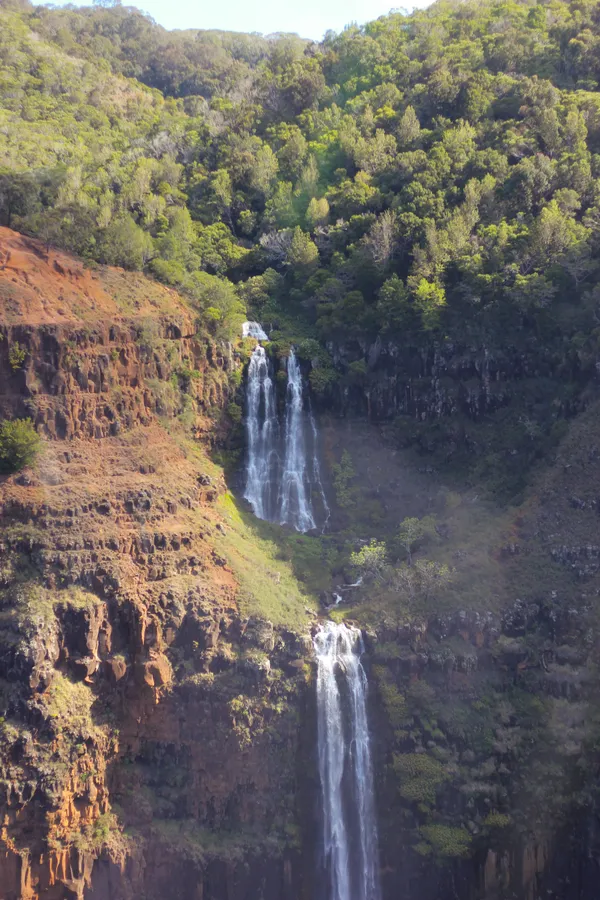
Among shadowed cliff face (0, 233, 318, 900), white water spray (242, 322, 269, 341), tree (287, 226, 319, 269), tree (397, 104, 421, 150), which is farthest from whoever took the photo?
tree (397, 104, 421, 150)

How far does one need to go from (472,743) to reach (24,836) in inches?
683

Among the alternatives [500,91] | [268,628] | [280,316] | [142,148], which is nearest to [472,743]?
[268,628]

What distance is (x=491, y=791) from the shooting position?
109 ft

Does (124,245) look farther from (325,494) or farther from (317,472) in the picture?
(325,494)

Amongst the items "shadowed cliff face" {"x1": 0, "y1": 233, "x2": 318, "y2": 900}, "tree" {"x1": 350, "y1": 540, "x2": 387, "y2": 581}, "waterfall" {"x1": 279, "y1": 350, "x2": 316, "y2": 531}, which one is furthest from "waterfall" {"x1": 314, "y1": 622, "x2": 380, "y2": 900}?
"waterfall" {"x1": 279, "y1": 350, "x2": 316, "y2": 531}

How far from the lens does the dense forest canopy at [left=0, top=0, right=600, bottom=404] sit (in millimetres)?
43594

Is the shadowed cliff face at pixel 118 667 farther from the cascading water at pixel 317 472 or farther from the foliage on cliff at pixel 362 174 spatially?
the foliage on cliff at pixel 362 174

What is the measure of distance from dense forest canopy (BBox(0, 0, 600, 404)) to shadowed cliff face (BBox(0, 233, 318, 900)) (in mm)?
9088

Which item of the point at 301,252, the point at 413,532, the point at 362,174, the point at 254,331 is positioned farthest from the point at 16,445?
the point at 362,174

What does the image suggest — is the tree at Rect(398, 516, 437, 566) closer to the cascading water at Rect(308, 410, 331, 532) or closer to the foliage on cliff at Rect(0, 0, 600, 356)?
the cascading water at Rect(308, 410, 331, 532)

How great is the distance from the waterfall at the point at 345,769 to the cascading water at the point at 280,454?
8514 mm

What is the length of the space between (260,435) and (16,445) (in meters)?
13.8

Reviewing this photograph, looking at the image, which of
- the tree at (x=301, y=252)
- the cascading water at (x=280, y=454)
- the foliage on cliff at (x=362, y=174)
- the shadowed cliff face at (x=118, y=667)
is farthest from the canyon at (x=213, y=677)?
the tree at (x=301, y=252)

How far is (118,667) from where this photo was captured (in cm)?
3297
